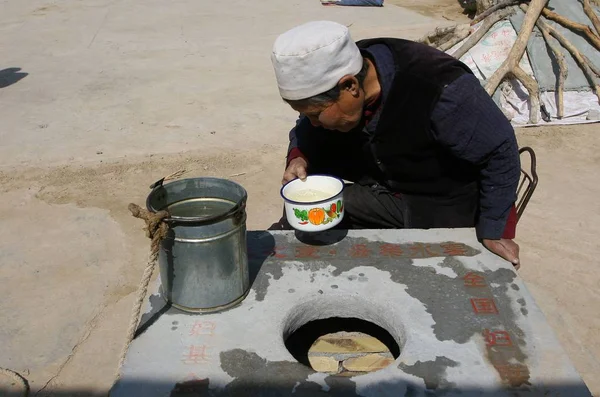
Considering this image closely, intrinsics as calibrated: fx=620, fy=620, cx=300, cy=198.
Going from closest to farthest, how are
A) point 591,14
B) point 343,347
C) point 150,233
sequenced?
1. point 150,233
2. point 343,347
3. point 591,14

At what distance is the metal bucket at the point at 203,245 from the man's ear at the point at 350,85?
51 cm

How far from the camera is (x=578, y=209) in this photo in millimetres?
4152

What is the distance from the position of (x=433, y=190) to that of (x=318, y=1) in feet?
28.5

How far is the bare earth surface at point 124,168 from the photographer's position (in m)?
3.12

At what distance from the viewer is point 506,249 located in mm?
2148

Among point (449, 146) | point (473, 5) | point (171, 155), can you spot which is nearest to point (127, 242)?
point (171, 155)

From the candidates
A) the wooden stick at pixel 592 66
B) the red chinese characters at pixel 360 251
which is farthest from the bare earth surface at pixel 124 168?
the red chinese characters at pixel 360 251

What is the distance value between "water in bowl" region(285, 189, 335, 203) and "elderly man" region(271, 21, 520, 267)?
0.35 feet

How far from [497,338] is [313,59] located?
1012 millimetres

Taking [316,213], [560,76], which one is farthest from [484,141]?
[560,76]

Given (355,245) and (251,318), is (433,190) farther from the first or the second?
(251,318)

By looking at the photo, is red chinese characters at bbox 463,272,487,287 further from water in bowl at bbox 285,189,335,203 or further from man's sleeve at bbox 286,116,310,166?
man's sleeve at bbox 286,116,310,166

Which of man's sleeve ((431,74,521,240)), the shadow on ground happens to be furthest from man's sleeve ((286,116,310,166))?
the shadow on ground

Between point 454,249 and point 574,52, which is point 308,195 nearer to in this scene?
point 454,249
